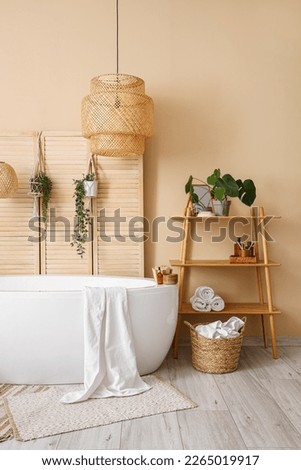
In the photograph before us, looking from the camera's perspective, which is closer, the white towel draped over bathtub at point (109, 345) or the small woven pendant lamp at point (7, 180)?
the white towel draped over bathtub at point (109, 345)

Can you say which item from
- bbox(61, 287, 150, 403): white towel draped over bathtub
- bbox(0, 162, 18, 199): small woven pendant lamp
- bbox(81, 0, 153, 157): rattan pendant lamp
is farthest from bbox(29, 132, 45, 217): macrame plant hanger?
bbox(61, 287, 150, 403): white towel draped over bathtub

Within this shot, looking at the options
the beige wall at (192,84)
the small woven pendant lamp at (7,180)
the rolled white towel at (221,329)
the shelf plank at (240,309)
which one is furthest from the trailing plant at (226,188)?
the small woven pendant lamp at (7,180)

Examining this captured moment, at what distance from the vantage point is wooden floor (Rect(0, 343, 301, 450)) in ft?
7.56

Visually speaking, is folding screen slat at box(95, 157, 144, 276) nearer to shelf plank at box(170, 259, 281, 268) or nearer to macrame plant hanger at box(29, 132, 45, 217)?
shelf plank at box(170, 259, 281, 268)

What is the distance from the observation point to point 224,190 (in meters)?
3.71

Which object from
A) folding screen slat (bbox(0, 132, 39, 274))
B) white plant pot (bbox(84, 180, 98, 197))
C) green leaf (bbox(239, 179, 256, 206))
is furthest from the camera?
folding screen slat (bbox(0, 132, 39, 274))

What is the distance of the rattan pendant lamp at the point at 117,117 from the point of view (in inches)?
141

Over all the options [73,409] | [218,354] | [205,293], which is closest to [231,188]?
[205,293]

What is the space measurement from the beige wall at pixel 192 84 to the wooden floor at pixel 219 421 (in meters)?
1.03

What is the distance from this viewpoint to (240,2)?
4.25 meters

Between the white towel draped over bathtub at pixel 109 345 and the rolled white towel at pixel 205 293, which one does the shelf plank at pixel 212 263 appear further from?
the white towel draped over bathtub at pixel 109 345

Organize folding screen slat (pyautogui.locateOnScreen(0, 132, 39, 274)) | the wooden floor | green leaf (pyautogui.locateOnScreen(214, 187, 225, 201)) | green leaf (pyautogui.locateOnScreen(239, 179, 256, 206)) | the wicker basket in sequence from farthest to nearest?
1. folding screen slat (pyautogui.locateOnScreen(0, 132, 39, 274))
2. green leaf (pyautogui.locateOnScreen(239, 179, 256, 206))
3. green leaf (pyautogui.locateOnScreen(214, 187, 225, 201))
4. the wicker basket
5. the wooden floor

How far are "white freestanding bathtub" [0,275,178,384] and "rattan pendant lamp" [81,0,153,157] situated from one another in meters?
1.15

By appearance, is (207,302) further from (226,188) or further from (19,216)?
(19,216)
